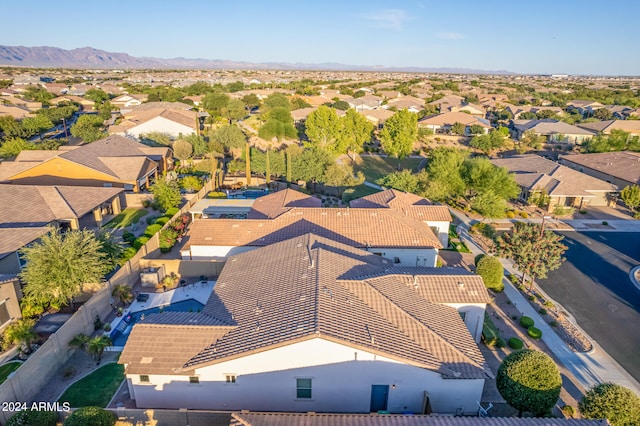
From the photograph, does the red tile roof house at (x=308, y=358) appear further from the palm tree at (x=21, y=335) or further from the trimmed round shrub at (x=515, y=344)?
the palm tree at (x=21, y=335)

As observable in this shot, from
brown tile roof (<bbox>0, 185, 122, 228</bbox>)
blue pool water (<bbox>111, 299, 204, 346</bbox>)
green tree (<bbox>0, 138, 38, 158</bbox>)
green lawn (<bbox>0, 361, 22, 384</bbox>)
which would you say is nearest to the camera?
green lawn (<bbox>0, 361, 22, 384</bbox>)

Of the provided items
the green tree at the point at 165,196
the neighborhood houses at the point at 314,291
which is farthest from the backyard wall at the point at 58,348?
the green tree at the point at 165,196

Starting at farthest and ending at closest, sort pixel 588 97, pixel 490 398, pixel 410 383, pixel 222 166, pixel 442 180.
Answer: pixel 588 97 < pixel 222 166 < pixel 442 180 < pixel 490 398 < pixel 410 383

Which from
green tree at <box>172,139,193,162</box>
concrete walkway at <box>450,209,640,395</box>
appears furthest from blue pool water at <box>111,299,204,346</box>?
green tree at <box>172,139,193,162</box>

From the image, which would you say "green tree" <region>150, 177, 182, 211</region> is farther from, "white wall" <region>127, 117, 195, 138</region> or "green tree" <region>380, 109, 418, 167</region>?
"green tree" <region>380, 109, 418, 167</region>

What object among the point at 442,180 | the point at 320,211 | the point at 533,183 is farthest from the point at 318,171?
the point at 533,183

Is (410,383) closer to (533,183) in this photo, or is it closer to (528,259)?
(528,259)
